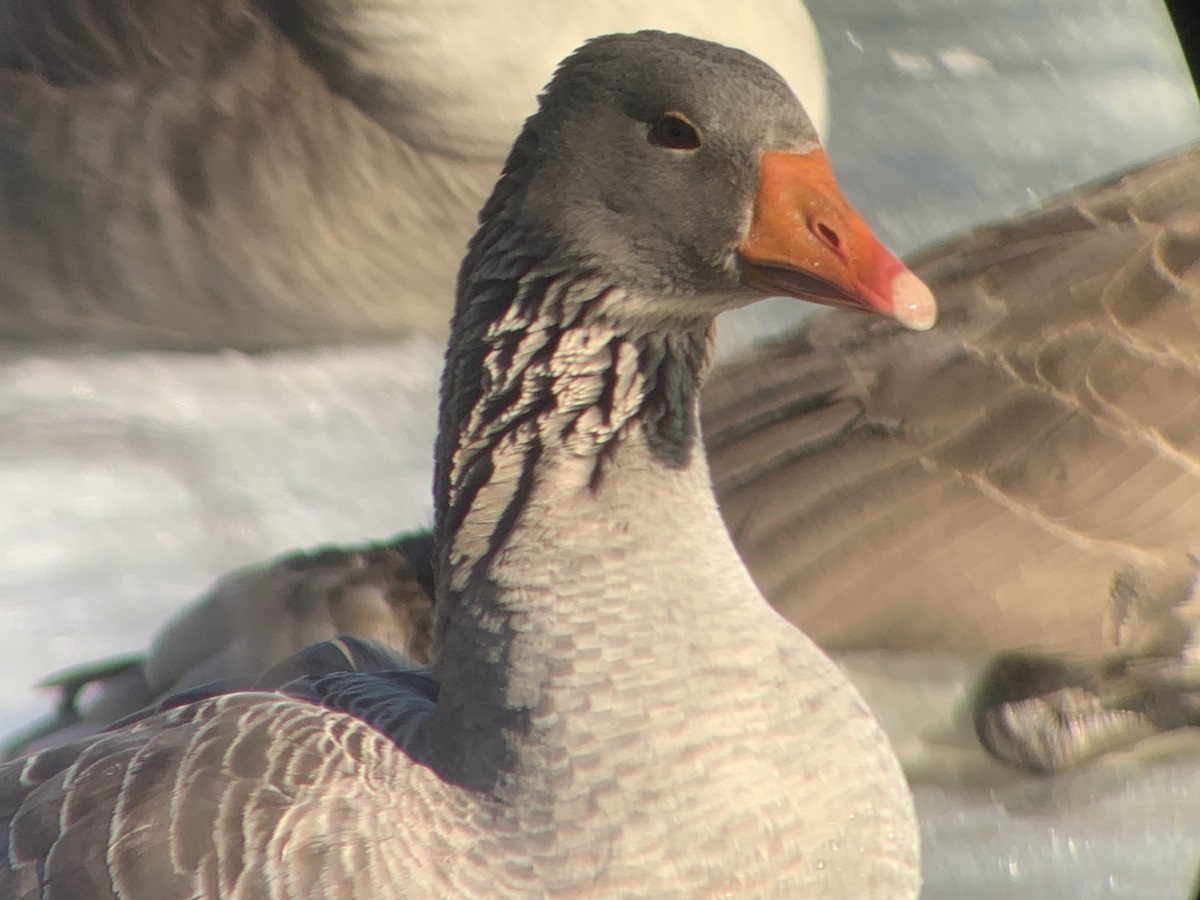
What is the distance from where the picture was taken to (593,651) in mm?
987

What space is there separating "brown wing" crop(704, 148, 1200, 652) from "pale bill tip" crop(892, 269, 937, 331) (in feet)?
1.48

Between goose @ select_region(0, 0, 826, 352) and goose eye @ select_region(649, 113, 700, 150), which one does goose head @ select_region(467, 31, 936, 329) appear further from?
goose @ select_region(0, 0, 826, 352)

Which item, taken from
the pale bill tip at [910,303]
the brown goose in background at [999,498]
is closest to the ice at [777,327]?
the brown goose in background at [999,498]

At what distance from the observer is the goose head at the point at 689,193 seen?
36.6 inches

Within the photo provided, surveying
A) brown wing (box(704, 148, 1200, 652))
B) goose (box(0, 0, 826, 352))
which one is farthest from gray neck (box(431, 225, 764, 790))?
goose (box(0, 0, 826, 352))

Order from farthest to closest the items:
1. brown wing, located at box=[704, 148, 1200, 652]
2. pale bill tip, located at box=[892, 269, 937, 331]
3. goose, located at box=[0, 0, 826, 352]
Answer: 1. goose, located at box=[0, 0, 826, 352]
2. brown wing, located at box=[704, 148, 1200, 652]
3. pale bill tip, located at box=[892, 269, 937, 331]

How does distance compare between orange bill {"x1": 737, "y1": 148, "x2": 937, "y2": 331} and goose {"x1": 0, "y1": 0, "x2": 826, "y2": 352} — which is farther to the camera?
goose {"x1": 0, "y1": 0, "x2": 826, "y2": 352}

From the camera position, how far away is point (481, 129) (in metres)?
1.75

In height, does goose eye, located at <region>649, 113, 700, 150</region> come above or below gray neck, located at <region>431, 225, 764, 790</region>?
above

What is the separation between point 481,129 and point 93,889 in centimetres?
109

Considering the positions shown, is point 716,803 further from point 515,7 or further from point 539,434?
point 515,7

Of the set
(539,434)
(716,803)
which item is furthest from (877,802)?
(539,434)

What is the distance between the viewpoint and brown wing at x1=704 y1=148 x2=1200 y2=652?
4.31 ft

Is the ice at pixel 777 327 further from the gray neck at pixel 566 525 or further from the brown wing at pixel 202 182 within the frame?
the gray neck at pixel 566 525
